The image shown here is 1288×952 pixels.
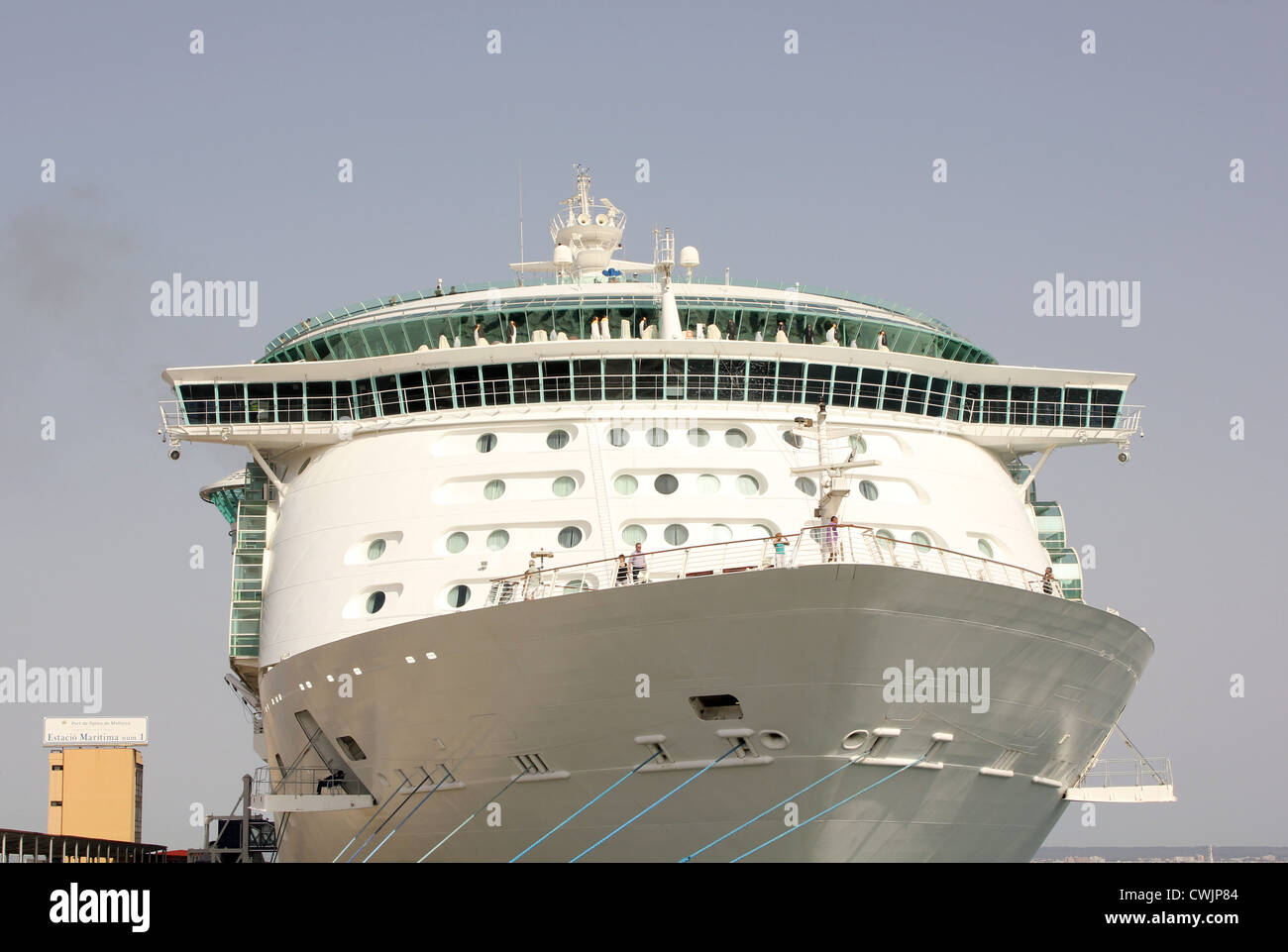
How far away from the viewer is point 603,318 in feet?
105

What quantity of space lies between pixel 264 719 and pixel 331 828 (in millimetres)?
4081

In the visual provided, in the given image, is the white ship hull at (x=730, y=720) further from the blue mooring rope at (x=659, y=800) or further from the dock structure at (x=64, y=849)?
the dock structure at (x=64, y=849)

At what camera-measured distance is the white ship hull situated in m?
22.5

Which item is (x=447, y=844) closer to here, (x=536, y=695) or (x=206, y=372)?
(x=536, y=695)

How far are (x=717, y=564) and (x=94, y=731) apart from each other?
163ft

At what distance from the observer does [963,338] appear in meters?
34.0

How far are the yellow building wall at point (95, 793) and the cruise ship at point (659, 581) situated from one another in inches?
1289

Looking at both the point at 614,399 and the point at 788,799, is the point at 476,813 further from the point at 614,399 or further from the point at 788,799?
the point at 614,399

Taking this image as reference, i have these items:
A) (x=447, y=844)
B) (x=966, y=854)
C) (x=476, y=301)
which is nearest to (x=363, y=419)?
(x=476, y=301)

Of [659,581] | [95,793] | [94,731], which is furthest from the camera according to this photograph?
[94,731]

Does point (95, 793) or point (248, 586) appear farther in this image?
point (95, 793)

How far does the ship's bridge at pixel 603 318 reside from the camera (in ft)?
105

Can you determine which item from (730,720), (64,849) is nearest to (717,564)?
(730,720)

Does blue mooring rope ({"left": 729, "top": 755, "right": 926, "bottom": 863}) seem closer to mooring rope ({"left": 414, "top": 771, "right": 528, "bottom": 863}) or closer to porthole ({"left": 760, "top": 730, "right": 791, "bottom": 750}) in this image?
porthole ({"left": 760, "top": 730, "right": 791, "bottom": 750})
